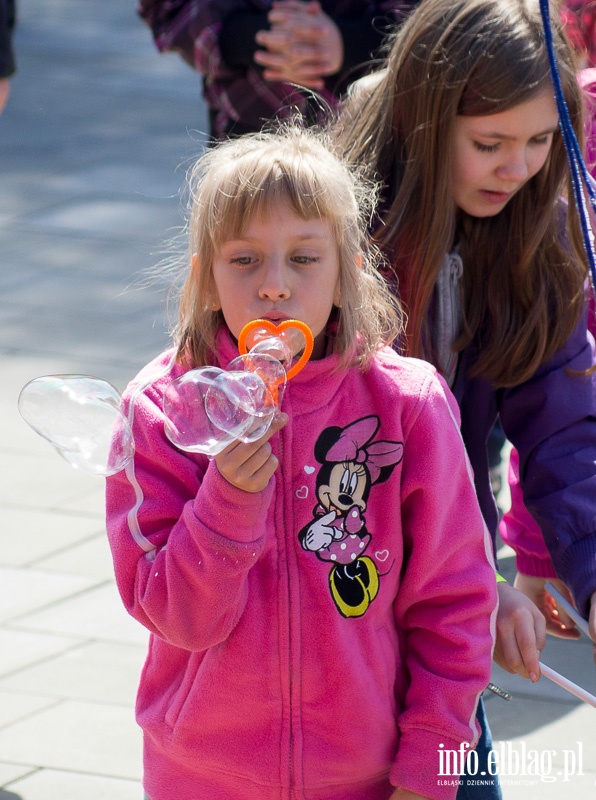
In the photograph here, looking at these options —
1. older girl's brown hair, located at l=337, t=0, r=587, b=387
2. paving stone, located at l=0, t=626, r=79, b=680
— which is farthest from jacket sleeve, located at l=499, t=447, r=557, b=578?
paving stone, located at l=0, t=626, r=79, b=680

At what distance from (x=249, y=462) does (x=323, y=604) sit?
0.84 ft

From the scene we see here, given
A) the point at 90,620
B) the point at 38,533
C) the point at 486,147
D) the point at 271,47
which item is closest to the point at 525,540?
the point at 486,147

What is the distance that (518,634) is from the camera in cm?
205

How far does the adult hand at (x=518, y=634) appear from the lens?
2.03 meters

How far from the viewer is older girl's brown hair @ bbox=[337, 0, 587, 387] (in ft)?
7.43

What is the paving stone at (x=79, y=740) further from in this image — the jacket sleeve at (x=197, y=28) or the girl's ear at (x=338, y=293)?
the jacket sleeve at (x=197, y=28)

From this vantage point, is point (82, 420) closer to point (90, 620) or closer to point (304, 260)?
point (304, 260)

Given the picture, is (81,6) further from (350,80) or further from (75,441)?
(75,441)

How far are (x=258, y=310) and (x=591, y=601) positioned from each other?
754 mm

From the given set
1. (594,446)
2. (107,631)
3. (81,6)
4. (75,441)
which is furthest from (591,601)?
(81,6)

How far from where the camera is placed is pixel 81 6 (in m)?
14.0

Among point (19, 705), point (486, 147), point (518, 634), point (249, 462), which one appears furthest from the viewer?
point (19, 705)

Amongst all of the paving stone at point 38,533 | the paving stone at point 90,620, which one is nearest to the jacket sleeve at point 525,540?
the paving stone at point 90,620

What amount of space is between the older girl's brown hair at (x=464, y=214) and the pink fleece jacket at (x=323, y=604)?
0.37m
